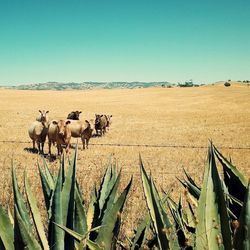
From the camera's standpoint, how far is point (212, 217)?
56.2 inches

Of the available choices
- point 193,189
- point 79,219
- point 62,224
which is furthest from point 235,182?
point 62,224

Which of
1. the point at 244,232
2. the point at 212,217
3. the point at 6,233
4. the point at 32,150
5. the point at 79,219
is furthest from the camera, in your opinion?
the point at 32,150

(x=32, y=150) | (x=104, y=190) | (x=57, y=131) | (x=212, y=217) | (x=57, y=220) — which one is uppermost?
(x=212, y=217)

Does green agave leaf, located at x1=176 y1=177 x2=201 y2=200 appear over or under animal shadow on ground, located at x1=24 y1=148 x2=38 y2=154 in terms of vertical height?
over

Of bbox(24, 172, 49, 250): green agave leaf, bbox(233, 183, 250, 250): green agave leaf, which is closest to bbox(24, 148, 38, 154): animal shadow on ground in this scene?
bbox(24, 172, 49, 250): green agave leaf

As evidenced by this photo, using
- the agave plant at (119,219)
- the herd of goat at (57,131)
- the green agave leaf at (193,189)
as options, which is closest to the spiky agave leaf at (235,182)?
the agave plant at (119,219)

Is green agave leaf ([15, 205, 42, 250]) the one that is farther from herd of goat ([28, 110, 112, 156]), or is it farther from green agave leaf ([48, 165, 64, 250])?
herd of goat ([28, 110, 112, 156])

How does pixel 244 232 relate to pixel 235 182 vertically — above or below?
above

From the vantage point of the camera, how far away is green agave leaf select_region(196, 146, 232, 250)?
1335 millimetres

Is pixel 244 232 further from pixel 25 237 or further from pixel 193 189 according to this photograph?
pixel 193 189

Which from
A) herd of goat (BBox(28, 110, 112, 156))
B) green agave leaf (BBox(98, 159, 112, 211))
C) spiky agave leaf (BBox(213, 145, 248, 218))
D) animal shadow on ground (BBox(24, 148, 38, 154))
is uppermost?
spiky agave leaf (BBox(213, 145, 248, 218))

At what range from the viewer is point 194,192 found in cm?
251

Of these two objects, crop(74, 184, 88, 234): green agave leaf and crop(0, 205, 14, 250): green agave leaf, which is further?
crop(74, 184, 88, 234): green agave leaf

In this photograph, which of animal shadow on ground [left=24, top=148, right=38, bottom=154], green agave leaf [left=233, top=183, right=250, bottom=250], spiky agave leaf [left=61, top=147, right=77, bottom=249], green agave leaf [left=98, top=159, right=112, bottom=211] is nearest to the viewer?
green agave leaf [left=233, top=183, right=250, bottom=250]
